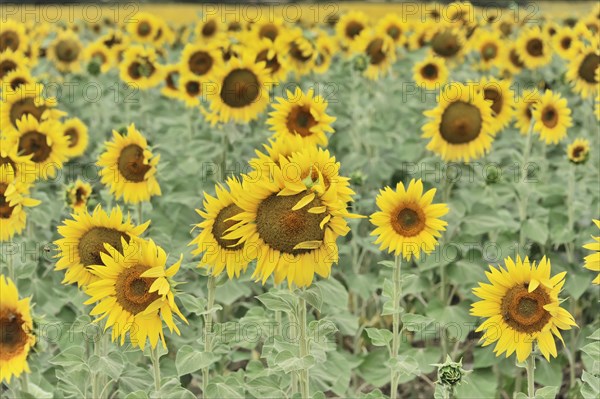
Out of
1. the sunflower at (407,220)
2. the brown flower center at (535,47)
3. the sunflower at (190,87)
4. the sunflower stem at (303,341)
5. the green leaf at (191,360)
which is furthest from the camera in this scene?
the brown flower center at (535,47)

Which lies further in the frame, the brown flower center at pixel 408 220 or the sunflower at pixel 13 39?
the sunflower at pixel 13 39

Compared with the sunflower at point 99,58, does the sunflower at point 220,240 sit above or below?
above

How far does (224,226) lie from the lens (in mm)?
2762

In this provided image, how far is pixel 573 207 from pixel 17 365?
3.28m

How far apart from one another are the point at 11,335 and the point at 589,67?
14.4 feet

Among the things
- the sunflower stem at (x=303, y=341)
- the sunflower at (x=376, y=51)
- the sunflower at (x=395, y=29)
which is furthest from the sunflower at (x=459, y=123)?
the sunflower at (x=395, y=29)

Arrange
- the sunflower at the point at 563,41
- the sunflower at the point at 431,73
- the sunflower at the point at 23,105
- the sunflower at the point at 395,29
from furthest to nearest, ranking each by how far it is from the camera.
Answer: the sunflower at the point at 395,29
the sunflower at the point at 563,41
the sunflower at the point at 431,73
the sunflower at the point at 23,105

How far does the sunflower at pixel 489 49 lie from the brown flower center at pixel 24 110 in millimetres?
4051

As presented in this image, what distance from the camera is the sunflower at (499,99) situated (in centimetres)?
470

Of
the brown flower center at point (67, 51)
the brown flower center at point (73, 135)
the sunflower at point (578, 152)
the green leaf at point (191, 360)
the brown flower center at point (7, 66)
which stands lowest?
the green leaf at point (191, 360)

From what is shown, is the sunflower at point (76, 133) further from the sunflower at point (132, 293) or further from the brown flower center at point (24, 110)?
the sunflower at point (132, 293)

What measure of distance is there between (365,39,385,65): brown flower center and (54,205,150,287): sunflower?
3.80 m

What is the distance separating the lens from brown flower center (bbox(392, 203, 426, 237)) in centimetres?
312

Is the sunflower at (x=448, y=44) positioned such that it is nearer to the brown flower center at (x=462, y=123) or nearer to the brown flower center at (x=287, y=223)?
the brown flower center at (x=462, y=123)
